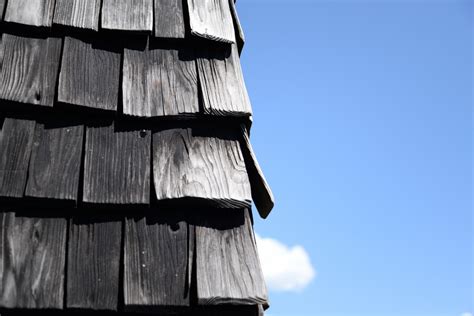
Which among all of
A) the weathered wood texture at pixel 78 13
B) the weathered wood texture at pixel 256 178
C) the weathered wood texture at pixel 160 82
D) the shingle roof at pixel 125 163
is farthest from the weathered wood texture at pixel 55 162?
the weathered wood texture at pixel 256 178

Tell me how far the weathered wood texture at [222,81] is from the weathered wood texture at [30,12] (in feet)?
1.44

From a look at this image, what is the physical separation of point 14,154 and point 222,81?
1.97 feet

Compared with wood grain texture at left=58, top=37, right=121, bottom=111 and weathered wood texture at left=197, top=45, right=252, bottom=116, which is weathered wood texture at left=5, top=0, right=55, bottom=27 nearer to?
wood grain texture at left=58, top=37, right=121, bottom=111

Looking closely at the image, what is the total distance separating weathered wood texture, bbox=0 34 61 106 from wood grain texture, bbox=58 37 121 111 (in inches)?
1.2

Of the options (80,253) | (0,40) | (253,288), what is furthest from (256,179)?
(0,40)

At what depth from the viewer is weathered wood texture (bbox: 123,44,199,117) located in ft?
5.65

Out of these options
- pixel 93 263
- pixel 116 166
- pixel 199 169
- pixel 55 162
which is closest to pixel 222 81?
pixel 199 169

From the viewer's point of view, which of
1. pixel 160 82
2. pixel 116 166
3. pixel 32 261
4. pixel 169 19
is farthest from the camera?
pixel 169 19

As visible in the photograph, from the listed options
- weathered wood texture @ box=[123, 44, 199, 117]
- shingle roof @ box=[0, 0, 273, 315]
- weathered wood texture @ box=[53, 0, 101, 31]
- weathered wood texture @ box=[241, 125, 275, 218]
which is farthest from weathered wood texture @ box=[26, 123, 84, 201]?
weathered wood texture @ box=[241, 125, 275, 218]

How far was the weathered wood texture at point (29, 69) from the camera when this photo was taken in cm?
167

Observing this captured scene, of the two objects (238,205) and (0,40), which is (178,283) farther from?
(0,40)

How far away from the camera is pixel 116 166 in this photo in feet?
5.41

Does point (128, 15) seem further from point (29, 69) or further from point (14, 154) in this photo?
point (14, 154)

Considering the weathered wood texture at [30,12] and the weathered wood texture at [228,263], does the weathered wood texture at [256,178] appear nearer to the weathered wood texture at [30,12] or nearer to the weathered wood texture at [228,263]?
the weathered wood texture at [228,263]
